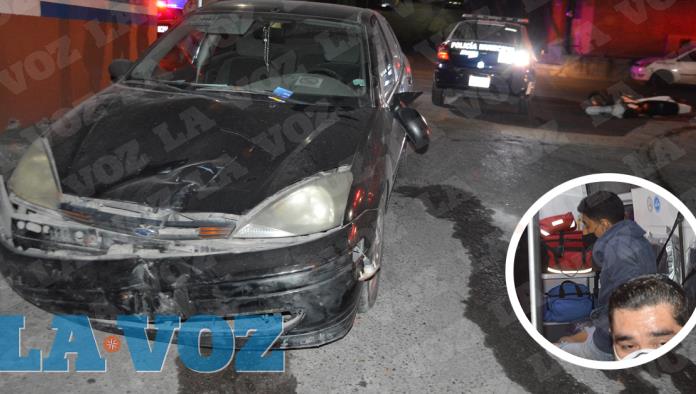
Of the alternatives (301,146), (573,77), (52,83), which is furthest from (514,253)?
(573,77)

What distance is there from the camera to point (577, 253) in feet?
5.50

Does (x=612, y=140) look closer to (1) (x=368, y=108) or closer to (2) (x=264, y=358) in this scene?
(1) (x=368, y=108)

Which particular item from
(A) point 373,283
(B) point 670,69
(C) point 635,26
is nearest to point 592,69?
(B) point 670,69

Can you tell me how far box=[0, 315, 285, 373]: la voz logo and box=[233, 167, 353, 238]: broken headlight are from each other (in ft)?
1.21

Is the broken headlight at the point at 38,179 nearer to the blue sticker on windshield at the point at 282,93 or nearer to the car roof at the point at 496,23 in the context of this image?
the blue sticker on windshield at the point at 282,93

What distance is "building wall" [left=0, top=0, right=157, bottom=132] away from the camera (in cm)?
610

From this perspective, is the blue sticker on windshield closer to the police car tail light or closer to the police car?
the police car

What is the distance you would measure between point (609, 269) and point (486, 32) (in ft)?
30.9

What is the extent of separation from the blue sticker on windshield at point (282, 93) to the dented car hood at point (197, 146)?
0.10 m

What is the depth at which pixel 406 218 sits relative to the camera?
502 cm

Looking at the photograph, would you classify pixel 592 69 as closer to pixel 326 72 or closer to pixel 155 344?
pixel 326 72

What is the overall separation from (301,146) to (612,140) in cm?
744

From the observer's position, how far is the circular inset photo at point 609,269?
63.8 inches

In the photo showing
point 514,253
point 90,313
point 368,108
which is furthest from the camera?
point 368,108
